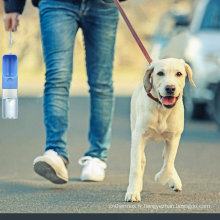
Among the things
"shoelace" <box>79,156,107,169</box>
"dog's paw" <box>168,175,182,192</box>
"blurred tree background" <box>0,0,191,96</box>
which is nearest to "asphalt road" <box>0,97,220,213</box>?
"dog's paw" <box>168,175,182,192</box>

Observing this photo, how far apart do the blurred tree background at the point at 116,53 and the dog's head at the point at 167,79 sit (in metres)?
3.67

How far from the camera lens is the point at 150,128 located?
640 cm

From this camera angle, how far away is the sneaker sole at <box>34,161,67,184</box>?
22.4 feet

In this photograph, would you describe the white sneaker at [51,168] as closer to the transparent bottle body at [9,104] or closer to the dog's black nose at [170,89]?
the transparent bottle body at [9,104]

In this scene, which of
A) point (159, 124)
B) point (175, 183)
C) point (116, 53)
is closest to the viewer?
point (159, 124)

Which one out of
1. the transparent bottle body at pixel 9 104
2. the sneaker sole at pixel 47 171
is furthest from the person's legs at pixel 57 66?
the transparent bottle body at pixel 9 104

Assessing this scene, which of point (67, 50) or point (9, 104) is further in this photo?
point (67, 50)

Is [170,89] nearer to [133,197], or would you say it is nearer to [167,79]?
[167,79]

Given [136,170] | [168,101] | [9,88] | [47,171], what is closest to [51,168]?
[47,171]

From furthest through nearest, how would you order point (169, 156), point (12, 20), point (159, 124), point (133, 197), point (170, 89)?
point (12, 20) < point (169, 156) < point (159, 124) < point (133, 197) < point (170, 89)

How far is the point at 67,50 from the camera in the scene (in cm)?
722

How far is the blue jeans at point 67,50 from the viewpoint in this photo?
716cm

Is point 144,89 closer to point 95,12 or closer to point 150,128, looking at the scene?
point 150,128

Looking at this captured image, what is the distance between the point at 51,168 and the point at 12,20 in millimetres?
1352
